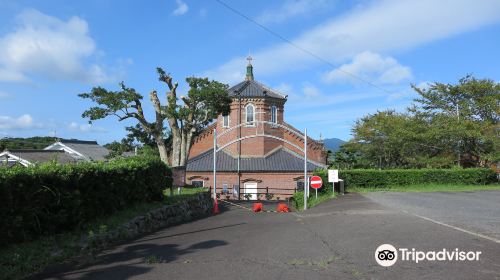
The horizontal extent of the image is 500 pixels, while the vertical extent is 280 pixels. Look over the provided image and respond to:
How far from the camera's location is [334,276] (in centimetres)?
684

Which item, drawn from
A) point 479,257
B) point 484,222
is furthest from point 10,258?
point 484,222

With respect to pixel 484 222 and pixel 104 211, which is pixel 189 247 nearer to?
pixel 104 211

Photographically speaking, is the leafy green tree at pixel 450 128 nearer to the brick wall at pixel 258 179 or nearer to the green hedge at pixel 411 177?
the green hedge at pixel 411 177

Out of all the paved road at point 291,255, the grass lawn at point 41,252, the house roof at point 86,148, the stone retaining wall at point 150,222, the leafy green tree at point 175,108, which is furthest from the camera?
the house roof at point 86,148

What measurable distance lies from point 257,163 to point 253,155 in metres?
1.71

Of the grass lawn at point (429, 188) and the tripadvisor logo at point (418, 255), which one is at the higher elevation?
the grass lawn at point (429, 188)

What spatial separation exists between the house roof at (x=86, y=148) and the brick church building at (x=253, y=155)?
12910mm

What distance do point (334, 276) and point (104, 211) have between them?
7.39 meters

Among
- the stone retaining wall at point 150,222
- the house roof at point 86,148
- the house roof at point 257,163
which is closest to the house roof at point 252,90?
the house roof at point 257,163

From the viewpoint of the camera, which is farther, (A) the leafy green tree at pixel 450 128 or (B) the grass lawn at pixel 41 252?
(A) the leafy green tree at pixel 450 128

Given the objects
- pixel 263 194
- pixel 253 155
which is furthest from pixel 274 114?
pixel 263 194

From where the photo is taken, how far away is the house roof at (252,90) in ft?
161

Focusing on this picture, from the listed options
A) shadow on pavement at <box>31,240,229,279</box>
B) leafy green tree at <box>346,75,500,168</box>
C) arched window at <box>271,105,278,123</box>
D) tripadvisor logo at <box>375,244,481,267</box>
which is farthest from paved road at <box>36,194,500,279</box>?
arched window at <box>271,105,278,123</box>

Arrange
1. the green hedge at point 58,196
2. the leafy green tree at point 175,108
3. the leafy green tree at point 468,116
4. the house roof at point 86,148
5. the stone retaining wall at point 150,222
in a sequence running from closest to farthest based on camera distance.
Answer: the green hedge at point 58,196
the stone retaining wall at point 150,222
the leafy green tree at point 175,108
the leafy green tree at point 468,116
the house roof at point 86,148
